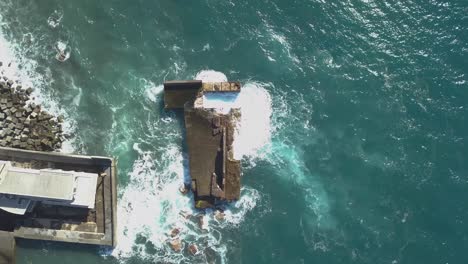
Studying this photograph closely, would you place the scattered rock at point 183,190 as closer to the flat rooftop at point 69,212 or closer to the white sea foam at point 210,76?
the flat rooftop at point 69,212

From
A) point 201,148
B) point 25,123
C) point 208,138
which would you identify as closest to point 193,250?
point 201,148

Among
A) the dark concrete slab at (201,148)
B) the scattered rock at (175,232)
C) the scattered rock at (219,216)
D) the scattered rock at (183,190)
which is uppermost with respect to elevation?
the dark concrete slab at (201,148)

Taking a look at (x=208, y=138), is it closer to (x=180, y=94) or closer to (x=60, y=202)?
(x=180, y=94)

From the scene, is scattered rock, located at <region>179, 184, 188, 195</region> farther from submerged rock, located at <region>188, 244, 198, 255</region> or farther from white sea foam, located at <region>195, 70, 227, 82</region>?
white sea foam, located at <region>195, 70, 227, 82</region>

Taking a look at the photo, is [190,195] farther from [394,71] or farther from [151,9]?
[394,71]

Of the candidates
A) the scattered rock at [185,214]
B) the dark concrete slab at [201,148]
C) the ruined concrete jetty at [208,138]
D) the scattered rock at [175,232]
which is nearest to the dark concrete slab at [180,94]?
the ruined concrete jetty at [208,138]

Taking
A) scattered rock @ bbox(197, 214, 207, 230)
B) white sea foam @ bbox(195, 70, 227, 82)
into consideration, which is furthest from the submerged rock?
white sea foam @ bbox(195, 70, 227, 82)

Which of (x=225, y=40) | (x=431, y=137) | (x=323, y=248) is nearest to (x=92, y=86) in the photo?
(x=225, y=40)
